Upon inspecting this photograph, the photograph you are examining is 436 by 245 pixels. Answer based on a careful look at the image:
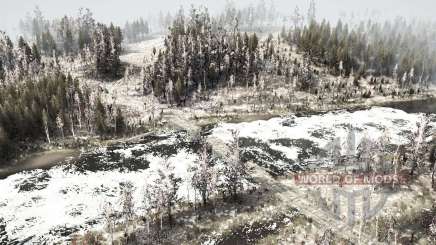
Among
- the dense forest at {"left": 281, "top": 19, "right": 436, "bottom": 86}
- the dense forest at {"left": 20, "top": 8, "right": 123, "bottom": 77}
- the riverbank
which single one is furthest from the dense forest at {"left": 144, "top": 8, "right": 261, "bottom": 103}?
the riverbank

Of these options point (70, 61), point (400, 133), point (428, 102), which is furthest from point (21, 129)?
point (428, 102)

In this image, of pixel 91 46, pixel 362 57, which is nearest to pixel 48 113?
pixel 91 46

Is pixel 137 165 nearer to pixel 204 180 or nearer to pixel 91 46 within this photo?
pixel 204 180

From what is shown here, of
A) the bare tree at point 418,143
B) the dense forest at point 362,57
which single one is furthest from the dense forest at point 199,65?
the bare tree at point 418,143

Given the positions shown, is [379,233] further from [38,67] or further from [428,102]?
[38,67]

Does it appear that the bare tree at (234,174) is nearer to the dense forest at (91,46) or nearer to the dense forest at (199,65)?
the dense forest at (199,65)

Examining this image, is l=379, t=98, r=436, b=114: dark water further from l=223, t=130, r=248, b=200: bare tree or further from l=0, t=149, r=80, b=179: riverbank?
l=0, t=149, r=80, b=179: riverbank

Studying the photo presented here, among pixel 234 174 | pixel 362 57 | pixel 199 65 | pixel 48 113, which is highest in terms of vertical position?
pixel 199 65
